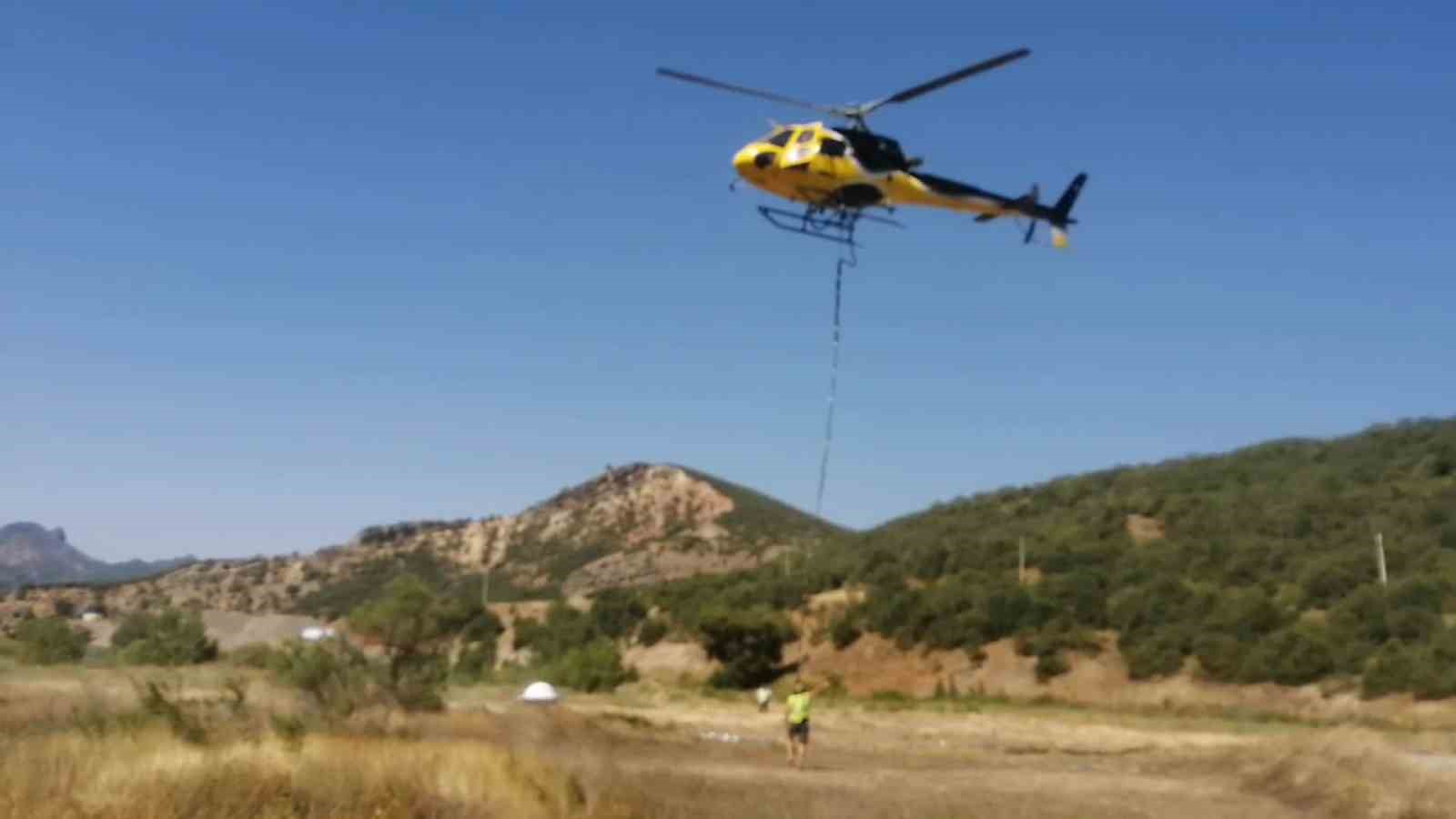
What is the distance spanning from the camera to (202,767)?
12.8 meters

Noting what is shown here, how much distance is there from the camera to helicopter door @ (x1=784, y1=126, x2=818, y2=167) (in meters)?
25.7

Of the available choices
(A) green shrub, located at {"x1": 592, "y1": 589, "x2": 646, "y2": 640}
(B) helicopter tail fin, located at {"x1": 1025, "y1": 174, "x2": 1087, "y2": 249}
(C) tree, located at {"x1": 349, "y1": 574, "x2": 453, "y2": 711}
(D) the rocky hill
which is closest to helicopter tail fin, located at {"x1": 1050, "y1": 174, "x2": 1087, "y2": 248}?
(B) helicopter tail fin, located at {"x1": 1025, "y1": 174, "x2": 1087, "y2": 249}

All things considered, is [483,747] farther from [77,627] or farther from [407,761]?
[77,627]

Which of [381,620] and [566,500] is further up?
[566,500]

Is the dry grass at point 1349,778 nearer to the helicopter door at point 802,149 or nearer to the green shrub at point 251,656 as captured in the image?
the helicopter door at point 802,149

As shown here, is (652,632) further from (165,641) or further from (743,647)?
(165,641)

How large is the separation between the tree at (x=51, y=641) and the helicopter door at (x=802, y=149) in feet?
103

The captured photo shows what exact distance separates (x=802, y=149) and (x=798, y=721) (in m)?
10.3

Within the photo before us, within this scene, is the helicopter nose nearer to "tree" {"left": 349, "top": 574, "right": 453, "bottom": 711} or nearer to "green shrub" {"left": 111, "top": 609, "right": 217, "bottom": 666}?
"tree" {"left": 349, "top": 574, "right": 453, "bottom": 711}

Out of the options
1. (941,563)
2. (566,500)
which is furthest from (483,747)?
(566,500)

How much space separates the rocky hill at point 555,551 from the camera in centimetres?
10438

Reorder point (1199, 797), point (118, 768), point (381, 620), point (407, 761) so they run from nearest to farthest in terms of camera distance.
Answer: point (118, 768) → point (407, 761) → point (1199, 797) → point (381, 620)

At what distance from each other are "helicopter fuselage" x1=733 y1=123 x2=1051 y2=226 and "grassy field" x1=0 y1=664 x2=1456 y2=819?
1007 cm

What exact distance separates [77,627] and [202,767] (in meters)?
42.4
